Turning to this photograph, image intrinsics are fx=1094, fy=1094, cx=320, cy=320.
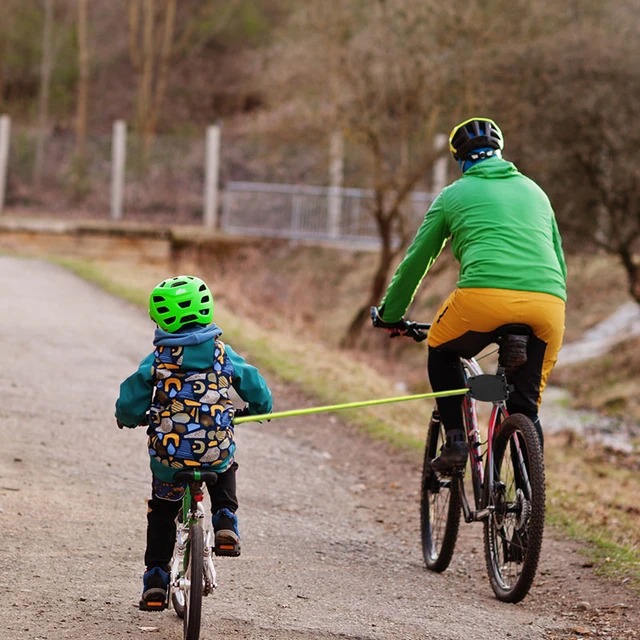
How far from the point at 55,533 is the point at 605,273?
17.4m

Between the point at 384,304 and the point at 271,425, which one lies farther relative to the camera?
the point at 271,425

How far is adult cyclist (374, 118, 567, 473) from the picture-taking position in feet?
15.4

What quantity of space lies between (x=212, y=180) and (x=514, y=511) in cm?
2131

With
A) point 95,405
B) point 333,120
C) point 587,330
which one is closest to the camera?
point 95,405

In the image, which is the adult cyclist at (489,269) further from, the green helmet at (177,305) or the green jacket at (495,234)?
the green helmet at (177,305)

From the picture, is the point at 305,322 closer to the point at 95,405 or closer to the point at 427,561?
the point at 95,405

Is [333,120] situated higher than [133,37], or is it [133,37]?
[133,37]

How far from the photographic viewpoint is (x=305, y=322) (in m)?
18.1

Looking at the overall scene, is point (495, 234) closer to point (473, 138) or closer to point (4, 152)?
point (473, 138)

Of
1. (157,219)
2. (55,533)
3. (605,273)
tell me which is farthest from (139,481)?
(157,219)

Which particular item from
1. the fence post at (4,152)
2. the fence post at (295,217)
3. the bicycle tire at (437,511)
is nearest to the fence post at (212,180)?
the fence post at (295,217)

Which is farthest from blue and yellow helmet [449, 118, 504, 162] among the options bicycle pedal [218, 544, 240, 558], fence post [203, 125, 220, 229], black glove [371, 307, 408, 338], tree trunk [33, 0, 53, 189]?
tree trunk [33, 0, 53, 189]

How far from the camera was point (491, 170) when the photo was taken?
16.1 feet

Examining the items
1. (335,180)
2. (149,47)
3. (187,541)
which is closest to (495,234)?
(187,541)
